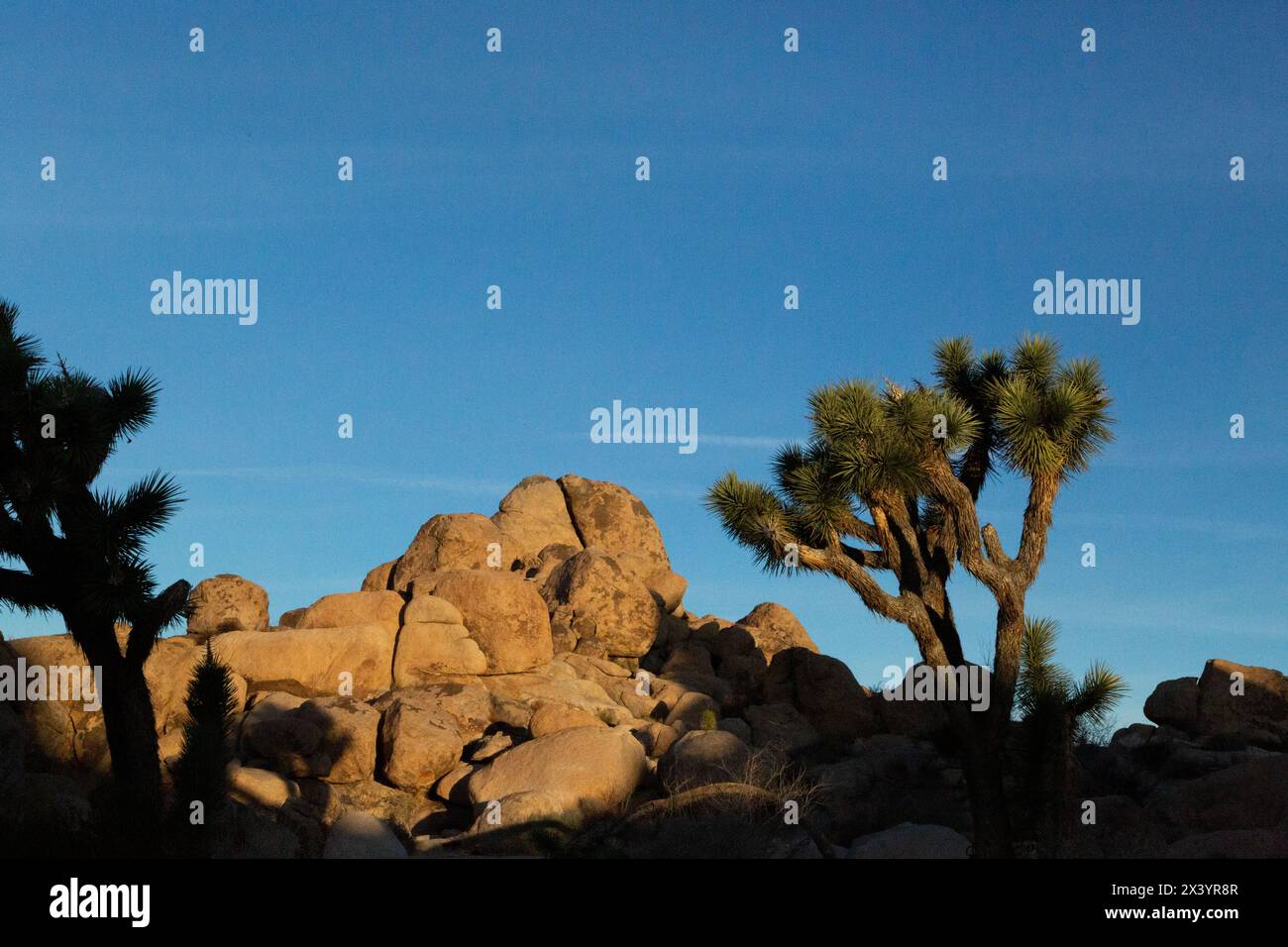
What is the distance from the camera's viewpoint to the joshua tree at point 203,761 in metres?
14.0

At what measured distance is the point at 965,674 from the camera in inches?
751

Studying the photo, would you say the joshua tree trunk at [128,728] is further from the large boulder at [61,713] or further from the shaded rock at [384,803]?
the shaded rock at [384,803]

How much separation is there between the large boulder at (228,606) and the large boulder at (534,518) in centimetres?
822

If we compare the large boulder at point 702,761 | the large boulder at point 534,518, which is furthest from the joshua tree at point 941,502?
the large boulder at point 534,518

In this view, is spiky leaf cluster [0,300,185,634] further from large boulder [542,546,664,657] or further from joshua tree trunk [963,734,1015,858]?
large boulder [542,546,664,657]

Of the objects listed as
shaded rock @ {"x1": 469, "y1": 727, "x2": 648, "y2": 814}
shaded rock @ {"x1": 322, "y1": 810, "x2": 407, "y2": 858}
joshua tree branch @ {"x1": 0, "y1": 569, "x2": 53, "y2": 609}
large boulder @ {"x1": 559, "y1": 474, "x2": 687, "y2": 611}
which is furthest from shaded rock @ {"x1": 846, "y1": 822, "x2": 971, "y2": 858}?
large boulder @ {"x1": 559, "y1": 474, "x2": 687, "y2": 611}

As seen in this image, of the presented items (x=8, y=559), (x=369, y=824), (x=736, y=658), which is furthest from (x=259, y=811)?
(x=736, y=658)

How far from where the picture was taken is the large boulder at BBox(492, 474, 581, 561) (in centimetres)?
3712

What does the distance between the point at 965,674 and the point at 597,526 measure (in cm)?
2073

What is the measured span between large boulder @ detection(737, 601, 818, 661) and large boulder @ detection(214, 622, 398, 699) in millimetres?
11232

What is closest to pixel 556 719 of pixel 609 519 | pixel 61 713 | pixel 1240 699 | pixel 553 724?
pixel 553 724

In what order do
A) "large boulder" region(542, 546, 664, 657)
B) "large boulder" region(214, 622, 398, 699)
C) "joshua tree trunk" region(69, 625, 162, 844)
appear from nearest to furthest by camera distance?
"joshua tree trunk" region(69, 625, 162, 844) → "large boulder" region(214, 622, 398, 699) → "large boulder" region(542, 546, 664, 657)

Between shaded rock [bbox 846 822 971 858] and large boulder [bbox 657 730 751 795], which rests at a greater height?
large boulder [bbox 657 730 751 795]

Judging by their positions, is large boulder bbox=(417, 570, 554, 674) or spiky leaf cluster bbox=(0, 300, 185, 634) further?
large boulder bbox=(417, 570, 554, 674)
